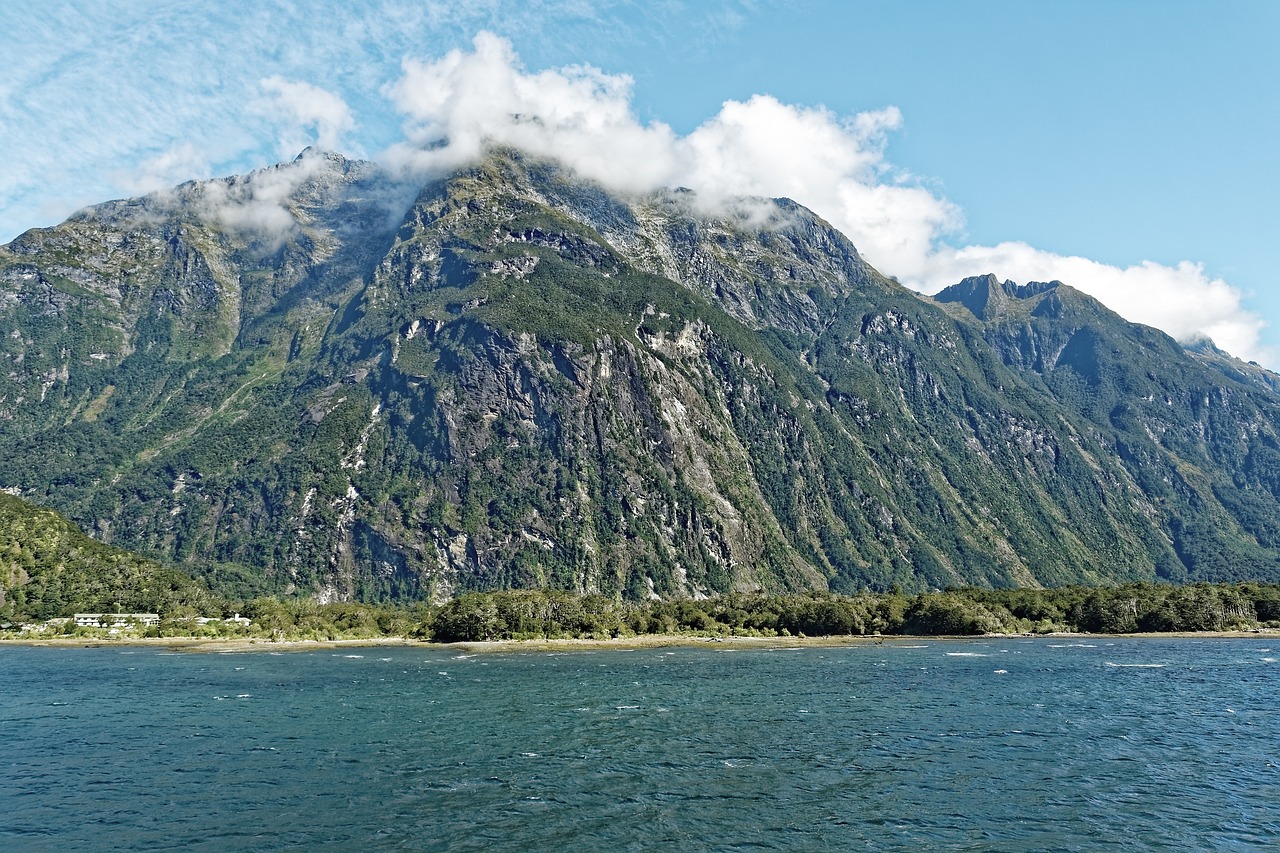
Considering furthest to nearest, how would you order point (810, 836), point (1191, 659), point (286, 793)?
point (1191, 659) < point (286, 793) < point (810, 836)

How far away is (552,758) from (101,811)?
34.0m

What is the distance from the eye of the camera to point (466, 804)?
6362cm

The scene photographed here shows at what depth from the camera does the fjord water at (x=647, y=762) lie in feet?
188

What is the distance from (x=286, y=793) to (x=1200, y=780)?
69.4 m

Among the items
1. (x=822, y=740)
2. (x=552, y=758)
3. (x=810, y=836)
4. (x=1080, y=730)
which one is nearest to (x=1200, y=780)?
(x=1080, y=730)

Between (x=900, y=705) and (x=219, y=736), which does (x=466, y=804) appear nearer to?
(x=219, y=736)

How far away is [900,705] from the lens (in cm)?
10994

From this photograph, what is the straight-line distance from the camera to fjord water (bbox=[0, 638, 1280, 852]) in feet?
188

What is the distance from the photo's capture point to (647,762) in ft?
255

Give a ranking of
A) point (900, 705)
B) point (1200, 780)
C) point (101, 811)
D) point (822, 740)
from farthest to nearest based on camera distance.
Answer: point (900, 705) < point (822, 740) < point (1200, 780) < point (101, 811)

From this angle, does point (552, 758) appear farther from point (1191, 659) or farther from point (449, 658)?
point (1191, 659)

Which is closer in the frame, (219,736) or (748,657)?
(219,736)

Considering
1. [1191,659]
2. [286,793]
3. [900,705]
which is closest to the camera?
[286,793]

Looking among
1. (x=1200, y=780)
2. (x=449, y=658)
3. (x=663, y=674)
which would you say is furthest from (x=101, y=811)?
(x=449, y=658)
